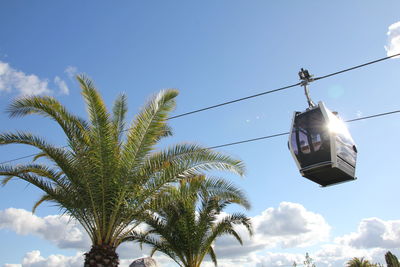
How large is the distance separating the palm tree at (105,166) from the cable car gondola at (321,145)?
367cm

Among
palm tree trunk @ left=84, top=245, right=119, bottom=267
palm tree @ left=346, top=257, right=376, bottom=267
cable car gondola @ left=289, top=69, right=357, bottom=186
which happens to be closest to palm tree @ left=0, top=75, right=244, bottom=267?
palm tree trunk @ left=84, top=245, right=119, bottom=267

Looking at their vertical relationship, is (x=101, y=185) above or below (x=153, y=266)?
above

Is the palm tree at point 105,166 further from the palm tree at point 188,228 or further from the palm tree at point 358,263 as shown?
the palm tree at point 358,263

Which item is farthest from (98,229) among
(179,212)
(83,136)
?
(179,212)

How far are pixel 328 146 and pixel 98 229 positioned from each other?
6644 millimetres

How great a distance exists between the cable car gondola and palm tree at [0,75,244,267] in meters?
3.67

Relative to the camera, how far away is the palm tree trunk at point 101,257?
9867 mm

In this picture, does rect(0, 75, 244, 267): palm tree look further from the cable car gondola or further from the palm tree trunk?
the cable car gondola

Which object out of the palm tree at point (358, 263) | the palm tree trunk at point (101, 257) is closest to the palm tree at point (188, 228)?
the palm tree trunk at point (101, 257)

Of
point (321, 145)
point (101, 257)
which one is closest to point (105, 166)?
point (101, 257)

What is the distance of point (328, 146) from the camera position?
6.28 m

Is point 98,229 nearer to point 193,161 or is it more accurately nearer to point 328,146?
point 193,161

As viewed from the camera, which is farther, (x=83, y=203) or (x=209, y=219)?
(x=209, y=219)

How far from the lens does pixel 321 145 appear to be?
637cm
